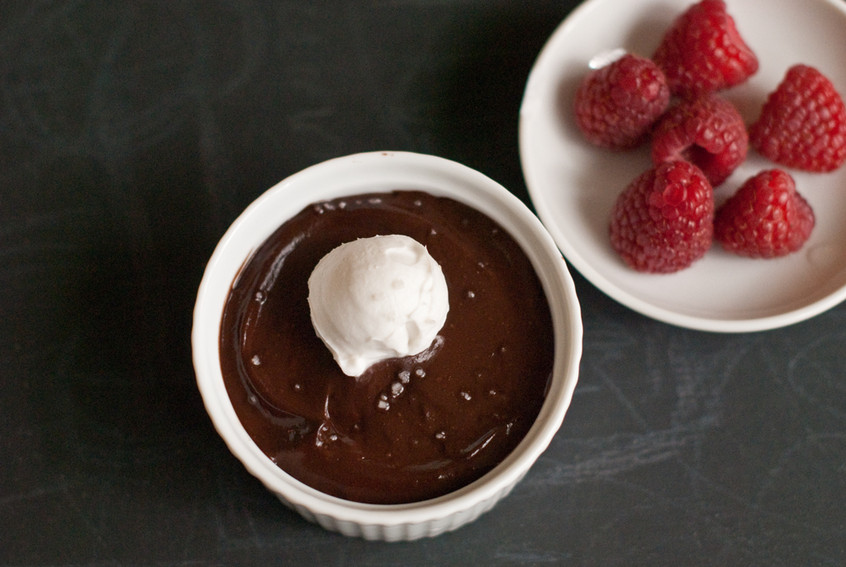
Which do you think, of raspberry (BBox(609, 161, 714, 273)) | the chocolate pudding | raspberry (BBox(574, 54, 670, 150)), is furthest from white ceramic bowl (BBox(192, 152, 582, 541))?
raspberry (BBox(574, 54, 670, 150))

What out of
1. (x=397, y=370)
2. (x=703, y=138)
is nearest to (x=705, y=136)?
(x=703, y=138)

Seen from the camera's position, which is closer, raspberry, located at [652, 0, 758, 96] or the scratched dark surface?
the scratched dark surface

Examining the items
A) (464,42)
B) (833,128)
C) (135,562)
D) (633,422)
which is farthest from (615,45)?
(135,562)

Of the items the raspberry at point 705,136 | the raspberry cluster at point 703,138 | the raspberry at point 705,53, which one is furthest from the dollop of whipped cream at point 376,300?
the raspberry at point 705,53

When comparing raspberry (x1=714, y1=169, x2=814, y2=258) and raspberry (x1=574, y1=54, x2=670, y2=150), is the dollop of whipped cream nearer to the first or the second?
raspberry (x1=574, y1=54, x2=670, y2=150)

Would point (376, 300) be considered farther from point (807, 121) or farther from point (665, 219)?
point (807, 121)

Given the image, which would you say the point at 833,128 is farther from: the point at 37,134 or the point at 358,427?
the point at 37,134
